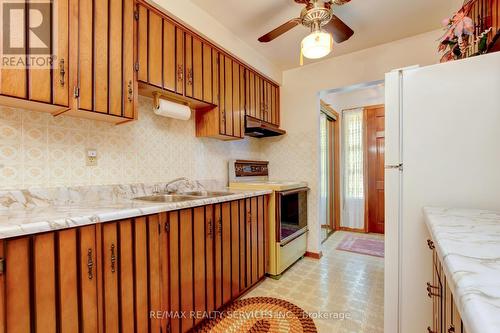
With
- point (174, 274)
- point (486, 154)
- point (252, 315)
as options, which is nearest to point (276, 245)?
point (252, 315)

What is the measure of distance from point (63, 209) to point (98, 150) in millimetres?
514

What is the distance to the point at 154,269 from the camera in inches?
52.7

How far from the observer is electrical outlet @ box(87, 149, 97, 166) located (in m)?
1.56

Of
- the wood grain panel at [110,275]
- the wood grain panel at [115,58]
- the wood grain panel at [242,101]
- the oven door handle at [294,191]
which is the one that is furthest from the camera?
the wood grain panel at [242,101]

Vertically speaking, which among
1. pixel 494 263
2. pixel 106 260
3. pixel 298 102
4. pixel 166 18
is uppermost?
pixel 166 18

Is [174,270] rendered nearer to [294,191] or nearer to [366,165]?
[294,191]

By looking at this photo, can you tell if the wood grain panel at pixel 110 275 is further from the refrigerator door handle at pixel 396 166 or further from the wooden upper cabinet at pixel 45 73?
the refrigerator door handle at pixel 396 166

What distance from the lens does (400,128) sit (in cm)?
134

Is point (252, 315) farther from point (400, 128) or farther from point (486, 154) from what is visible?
point (486, 154)

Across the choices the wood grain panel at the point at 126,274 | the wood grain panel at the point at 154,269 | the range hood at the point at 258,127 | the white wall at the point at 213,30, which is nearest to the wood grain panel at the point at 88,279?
the wood grain panel at the point at 126,274

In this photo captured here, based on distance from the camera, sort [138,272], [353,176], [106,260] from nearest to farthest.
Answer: [106,260]
[138,272]
[353,176]

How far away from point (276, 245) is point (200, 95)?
1.63m

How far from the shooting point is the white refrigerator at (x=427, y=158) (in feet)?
3.79

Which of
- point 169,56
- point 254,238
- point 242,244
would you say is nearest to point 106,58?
point 169,56
